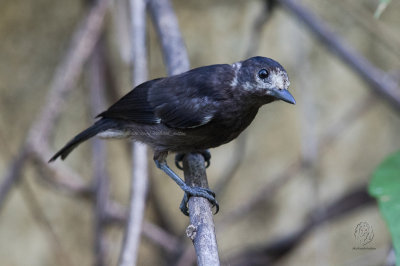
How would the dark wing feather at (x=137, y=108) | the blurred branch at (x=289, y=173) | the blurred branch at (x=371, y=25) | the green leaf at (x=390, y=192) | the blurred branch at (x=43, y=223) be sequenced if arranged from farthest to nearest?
the blurred branch at (x=289, y=173)
the blurred branch at (x=43, y=223)
the blurred branch at (x=371, y=25)
the dark wing feather at (x=137, y=108)
the green leaf at (x=390, y=192)

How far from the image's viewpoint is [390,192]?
1.98m

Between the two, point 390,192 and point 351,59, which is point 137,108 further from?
point 390,192

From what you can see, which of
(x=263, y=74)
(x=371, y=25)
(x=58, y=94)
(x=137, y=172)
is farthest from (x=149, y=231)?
(x=371, y=25)

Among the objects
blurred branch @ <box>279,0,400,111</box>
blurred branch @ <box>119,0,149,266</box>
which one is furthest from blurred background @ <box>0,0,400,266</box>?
blurred branch @ <box>119,0,149,266</box>

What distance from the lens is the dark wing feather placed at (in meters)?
2.79

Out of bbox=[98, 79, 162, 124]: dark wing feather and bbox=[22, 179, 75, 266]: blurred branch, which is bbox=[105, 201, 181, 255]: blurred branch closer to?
bbox=[22, 179, 75, 266]: blurred branch

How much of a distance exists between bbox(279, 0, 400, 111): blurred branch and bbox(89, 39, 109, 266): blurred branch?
1.39 meters

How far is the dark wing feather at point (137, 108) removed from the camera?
279 cm

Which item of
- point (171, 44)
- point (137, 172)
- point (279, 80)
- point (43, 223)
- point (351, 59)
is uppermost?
point (351, 59)

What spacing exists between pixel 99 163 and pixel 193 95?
1.24m

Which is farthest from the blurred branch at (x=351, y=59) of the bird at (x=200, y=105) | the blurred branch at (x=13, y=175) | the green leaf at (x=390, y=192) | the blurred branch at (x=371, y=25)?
the blurred branch at (x=13, y=175)

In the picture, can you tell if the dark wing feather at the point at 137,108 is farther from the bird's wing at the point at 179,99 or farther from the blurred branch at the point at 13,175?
the blurred branch at the point at 13,175

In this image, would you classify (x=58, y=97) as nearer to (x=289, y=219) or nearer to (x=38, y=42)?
(x=38, y=42)

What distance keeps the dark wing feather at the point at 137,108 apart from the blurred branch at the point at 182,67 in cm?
19
